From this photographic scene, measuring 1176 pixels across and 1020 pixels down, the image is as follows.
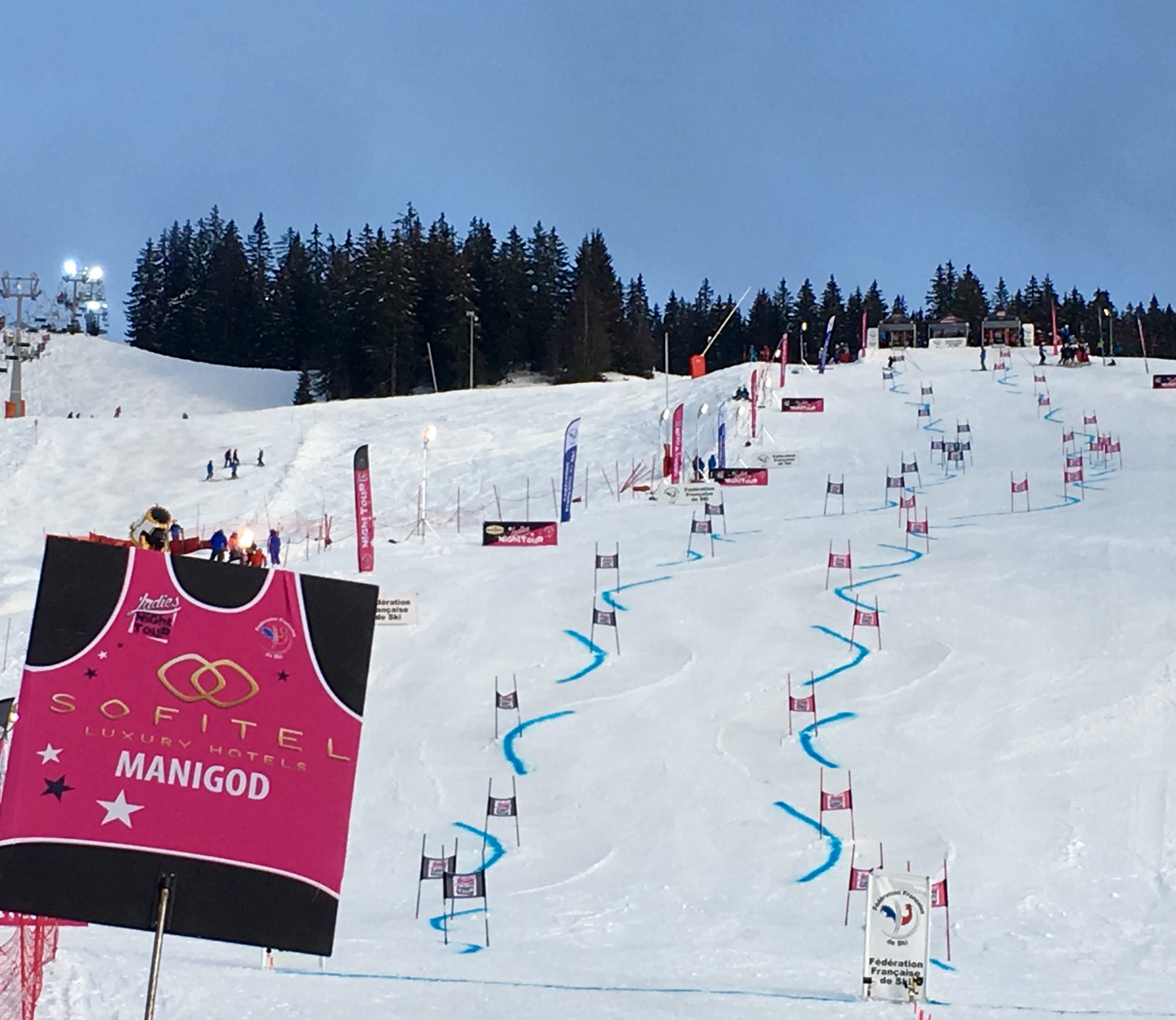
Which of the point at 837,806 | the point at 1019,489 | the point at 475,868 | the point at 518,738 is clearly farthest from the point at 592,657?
the point at 1019,489

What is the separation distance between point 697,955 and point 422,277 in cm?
6192

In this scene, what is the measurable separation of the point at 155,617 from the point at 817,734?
12359 mm

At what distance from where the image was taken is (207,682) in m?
4.71

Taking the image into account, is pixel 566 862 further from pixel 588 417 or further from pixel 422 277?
pixel 422 277

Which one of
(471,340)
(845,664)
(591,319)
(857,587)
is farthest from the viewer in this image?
(591,319)

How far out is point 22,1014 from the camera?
7082 millimetres

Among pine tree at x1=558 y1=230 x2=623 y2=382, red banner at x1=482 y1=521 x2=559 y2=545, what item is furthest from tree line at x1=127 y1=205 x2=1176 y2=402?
red banner at x1=482 y1=521 x2=559 y2=545

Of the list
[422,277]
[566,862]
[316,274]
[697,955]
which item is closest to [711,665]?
[566,862]

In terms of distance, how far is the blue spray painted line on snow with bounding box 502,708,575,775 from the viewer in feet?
51.8

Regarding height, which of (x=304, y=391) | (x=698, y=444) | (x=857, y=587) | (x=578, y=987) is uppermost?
(x=304, y=391)

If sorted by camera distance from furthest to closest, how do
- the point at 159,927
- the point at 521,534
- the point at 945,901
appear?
1. the point at 521,534
2. the point at 945,901
3. the point at 159,927

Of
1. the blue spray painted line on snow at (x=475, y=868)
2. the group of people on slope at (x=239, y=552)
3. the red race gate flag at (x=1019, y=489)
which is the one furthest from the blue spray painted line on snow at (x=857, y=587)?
the group of people on slope at (x=239, y=552)

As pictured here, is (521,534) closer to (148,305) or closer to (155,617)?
(155,617)

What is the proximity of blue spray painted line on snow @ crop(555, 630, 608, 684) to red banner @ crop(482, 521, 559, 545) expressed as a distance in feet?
16.1
